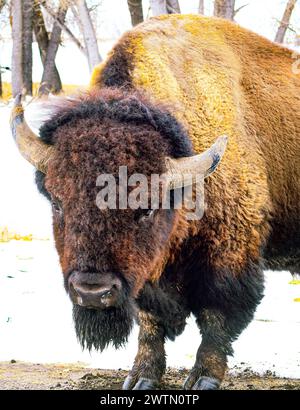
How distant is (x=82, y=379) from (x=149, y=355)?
1.94ft

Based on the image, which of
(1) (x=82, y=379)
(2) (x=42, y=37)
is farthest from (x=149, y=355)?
(2) (x=42, y=37)

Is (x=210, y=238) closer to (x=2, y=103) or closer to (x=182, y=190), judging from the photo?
(x=182, y=190)

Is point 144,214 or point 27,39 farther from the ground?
point 144,214

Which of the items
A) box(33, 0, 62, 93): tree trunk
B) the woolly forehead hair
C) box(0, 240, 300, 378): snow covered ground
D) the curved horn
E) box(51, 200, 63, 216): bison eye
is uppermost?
the woolly forehead hair

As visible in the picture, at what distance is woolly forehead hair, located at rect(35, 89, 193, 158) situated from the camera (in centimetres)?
503

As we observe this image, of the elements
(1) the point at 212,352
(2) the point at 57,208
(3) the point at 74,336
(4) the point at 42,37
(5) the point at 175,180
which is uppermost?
(5) the point at 175,180

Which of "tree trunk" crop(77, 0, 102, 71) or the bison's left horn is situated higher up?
the bison's left horn

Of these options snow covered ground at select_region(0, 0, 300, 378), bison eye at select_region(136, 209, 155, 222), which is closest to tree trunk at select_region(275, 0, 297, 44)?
snow covered ground at select_region(0, 0, 300, 378)

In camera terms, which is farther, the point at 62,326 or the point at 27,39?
the point at 27,39

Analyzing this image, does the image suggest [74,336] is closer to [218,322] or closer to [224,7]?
[218,322]

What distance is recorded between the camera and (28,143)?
5273 millimetres

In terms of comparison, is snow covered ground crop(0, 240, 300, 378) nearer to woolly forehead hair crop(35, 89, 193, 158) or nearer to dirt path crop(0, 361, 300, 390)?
dirt path crop(0, 361, 300, 390)

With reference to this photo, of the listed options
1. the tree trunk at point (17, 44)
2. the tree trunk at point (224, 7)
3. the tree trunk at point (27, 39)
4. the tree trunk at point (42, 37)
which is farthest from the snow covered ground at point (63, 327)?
the tree trunk at point (42, 37)

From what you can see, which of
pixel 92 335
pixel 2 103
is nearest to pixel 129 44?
pixel 92 335
